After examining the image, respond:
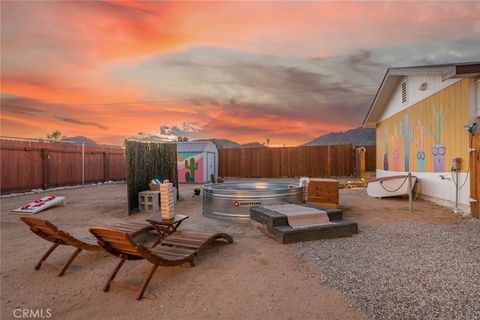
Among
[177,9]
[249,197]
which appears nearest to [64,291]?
[249,197]

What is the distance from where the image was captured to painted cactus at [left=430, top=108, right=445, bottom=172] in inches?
323

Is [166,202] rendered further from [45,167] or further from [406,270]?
[45,167]

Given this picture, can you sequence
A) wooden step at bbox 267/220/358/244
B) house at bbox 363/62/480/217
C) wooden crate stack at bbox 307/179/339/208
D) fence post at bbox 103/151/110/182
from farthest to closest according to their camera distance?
fence post at bbox 103/151/110/182
wooden crate stack at bbox 307/179/339/208
house at bbox 363/62/480/217
wooden step at bbox 267/220/358/244

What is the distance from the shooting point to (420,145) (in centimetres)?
964

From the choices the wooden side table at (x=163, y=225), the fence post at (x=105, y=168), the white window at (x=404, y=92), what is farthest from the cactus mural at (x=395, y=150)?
the fence post at (x=105, y=168)

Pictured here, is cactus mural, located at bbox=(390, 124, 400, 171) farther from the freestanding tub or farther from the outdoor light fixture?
the freestanding tub

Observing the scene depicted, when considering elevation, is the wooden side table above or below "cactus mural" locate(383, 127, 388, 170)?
below

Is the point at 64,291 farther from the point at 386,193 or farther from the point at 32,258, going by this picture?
the point at 386,193

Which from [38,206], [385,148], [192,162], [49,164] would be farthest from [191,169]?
[385,148]

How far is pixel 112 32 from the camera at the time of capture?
9523 mm

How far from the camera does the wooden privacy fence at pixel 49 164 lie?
12.3 meters

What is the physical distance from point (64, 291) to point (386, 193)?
32.6ft

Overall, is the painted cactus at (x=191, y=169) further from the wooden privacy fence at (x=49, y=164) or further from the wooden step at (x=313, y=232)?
the wooden step at (x=313, y=232)

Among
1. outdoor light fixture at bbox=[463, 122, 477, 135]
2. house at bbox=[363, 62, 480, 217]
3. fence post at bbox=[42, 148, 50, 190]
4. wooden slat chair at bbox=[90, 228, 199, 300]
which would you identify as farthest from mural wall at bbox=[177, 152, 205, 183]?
wooden slat chair at bbox=[90, 228, 199, 300]
